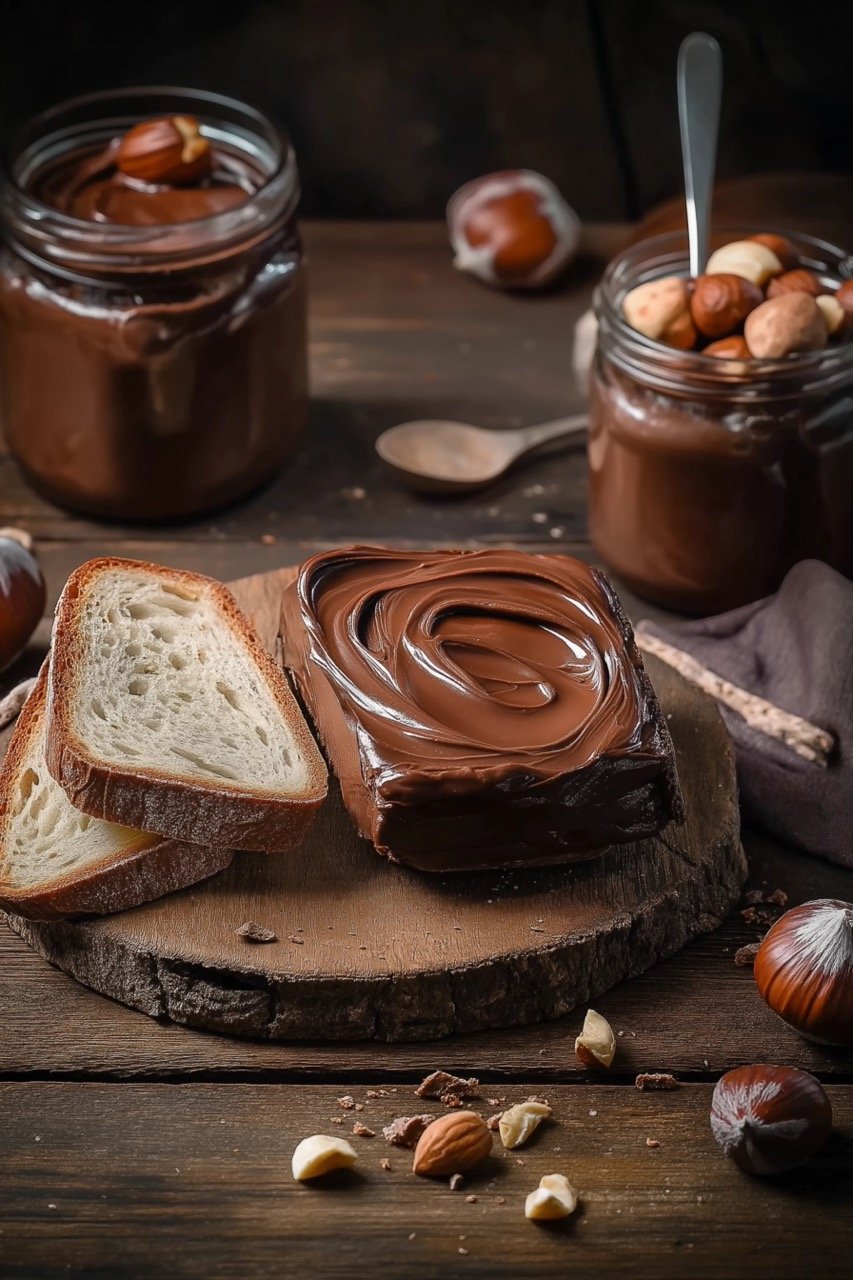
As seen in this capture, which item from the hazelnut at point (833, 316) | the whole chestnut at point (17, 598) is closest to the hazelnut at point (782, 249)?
the hazelnut at point (833, 316)

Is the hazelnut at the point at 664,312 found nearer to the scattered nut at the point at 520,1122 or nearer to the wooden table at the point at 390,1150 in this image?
the wooden table at the point at 390,1150

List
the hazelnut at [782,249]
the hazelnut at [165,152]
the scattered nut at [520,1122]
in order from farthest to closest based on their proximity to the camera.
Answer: the hazelnut at [165,152] < the hazelnut at [782,249] < the scattered nut at [520,1122]

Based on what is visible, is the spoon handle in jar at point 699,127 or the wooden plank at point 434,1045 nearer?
the wooden plank at point 434,1045

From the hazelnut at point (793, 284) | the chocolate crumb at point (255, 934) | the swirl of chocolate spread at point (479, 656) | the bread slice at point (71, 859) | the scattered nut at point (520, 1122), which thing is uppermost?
the hazelnut at point (793, 284)

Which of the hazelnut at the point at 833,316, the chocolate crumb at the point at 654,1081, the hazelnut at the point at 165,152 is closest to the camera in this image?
the chocolate crumb at the point at 654,1081

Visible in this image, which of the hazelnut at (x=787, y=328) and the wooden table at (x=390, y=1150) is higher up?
the hazelnut at (x=787, y=328)
